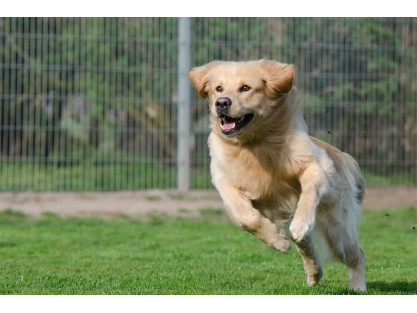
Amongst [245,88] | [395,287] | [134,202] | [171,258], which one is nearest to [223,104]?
[245,88]

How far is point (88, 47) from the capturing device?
13.0m

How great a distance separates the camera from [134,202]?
506 inches

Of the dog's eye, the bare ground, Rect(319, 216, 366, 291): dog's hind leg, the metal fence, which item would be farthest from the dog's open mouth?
the metal fence

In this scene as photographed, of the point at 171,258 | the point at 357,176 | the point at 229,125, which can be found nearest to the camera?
the point at 229,125

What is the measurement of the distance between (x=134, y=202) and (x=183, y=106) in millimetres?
1792

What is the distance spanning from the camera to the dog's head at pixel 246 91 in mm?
5801

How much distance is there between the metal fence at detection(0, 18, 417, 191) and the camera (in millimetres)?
12828

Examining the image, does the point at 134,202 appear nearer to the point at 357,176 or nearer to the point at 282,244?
the point at 357,176

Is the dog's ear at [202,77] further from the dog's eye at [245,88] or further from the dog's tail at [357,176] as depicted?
the dog's tail at [357,176]

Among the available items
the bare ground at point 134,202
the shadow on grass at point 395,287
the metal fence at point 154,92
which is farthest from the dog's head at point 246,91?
the metal fence at point 154,92

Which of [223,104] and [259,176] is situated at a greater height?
[223,104]

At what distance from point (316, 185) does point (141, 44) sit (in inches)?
310

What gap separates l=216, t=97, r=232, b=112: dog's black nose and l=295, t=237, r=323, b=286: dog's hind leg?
4.31 feet

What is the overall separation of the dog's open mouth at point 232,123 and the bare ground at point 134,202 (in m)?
6.50
